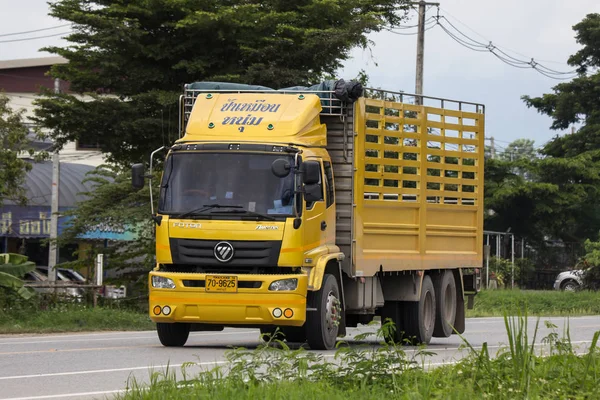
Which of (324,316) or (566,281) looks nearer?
(324,316)

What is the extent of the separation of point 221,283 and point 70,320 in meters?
9.24

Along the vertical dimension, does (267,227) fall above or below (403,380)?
above

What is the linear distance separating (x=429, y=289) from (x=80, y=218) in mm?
11914

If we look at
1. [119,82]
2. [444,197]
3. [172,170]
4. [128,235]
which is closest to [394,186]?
[444,197]

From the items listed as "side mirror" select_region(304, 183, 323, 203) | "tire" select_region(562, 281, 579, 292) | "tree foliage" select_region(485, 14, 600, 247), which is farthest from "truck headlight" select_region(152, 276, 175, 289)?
"tree foliage" select_region(485, 14, 600, 247)

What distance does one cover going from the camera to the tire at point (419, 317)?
18609 mm

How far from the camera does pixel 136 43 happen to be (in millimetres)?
28781

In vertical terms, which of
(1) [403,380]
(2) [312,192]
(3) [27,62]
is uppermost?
(3) [27,62]

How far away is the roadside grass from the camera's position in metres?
8.84


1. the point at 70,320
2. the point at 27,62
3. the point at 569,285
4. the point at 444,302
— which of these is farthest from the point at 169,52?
the point at 27,62

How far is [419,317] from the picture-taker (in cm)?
1858

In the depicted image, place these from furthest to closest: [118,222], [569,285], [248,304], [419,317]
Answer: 1. [569,285]
2. [118,222]
3. [419,317]
4. [248,304]

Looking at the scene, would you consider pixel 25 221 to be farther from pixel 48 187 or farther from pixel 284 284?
pixel 284 284

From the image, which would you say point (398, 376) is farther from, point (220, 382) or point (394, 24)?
point (394, 24)
